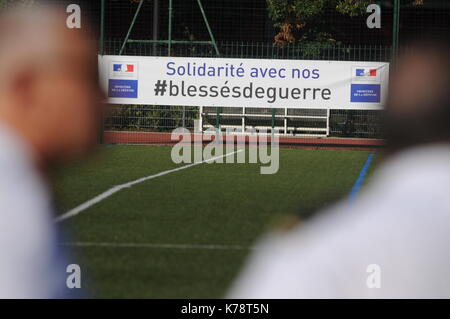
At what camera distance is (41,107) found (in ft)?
16.1

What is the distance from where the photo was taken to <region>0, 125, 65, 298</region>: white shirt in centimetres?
505

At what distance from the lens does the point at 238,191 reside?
1061 centimetres

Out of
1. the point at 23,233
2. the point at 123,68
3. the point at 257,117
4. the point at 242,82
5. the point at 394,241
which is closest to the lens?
the point at 394,241

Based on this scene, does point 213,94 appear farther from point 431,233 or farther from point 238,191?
point 431,233

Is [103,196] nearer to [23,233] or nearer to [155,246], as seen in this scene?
[155,246]

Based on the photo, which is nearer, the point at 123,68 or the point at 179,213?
the point at 179,213

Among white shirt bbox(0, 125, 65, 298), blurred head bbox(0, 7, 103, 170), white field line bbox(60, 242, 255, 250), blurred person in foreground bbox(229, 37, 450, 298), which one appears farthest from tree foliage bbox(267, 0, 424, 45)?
blurred head bbox(0, 7, 103, 170)

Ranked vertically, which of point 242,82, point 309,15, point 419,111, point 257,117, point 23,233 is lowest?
point 23,233

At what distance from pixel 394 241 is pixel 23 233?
2468 mm

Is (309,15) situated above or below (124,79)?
above

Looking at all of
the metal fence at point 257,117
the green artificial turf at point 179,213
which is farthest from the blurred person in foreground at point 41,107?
the metal fence at point 257,117

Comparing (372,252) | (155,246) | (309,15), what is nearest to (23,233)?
(155,246)

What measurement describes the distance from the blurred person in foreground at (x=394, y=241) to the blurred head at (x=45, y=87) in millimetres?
1261

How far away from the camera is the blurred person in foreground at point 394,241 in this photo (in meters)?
5.03
